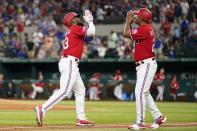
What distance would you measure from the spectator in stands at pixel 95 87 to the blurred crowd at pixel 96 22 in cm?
131

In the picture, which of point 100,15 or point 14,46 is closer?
point 14,46

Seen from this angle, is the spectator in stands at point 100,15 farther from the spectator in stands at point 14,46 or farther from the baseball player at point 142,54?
the baseball player at point 142,54

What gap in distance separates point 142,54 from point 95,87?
53.0 ft

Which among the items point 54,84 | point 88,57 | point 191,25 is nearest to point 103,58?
point 88,57

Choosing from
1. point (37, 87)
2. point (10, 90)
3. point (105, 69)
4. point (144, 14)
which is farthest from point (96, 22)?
point (144, 14)

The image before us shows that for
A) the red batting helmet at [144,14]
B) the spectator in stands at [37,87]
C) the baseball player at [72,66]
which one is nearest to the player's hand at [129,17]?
the red batting helmet at [144,14]

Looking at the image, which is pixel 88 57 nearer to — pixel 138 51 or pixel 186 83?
pixel 186 83

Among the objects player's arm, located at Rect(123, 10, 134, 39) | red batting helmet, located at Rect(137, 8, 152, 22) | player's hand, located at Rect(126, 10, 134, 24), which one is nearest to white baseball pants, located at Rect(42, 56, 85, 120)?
player's arm, located at Rect(123, 10, 134, 39)

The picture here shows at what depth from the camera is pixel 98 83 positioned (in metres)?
27.4

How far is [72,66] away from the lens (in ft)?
37.7

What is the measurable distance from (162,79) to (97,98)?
3092mm

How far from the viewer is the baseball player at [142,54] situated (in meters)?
10.9

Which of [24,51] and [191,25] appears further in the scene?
[24,51]

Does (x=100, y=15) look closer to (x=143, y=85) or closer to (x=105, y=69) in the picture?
(x=105, y=69)
